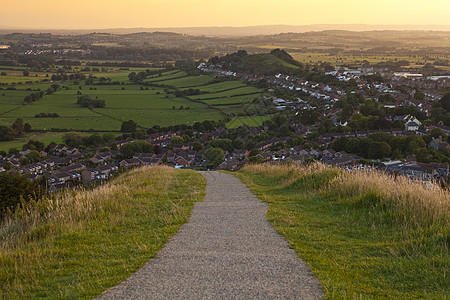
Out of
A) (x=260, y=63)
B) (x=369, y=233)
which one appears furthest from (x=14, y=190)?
(x=260, y=63)

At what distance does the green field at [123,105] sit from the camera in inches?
3044

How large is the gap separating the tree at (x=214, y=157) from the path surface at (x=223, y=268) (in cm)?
4460

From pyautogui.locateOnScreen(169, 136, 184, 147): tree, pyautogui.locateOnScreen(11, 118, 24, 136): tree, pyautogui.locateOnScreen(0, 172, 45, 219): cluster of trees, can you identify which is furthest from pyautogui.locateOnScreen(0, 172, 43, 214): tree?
pyautogui.locateOnScreen(11, 118, 24, 136): tree

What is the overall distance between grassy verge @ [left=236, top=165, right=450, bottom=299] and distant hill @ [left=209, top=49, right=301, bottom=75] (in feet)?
406

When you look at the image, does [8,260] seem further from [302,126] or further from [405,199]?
[302,126]

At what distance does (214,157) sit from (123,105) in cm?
4541

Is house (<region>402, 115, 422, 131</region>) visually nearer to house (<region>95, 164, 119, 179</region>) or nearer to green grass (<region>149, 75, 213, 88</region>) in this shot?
house (<region>95, 164, 119, 179</region>)

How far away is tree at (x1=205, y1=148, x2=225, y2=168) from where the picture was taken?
53328 mm

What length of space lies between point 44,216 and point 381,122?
206 feet

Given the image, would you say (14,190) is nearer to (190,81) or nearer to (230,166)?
(230,166)

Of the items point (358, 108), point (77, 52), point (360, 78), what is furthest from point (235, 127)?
point (77, 52)

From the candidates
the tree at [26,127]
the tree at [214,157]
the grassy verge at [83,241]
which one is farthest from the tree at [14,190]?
the tree at [26,127]

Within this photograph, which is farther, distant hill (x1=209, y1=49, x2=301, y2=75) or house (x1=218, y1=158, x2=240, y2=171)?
distant hill (x1=209, y1=49, x2=301, y2=75)

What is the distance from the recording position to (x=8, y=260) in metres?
5.57
